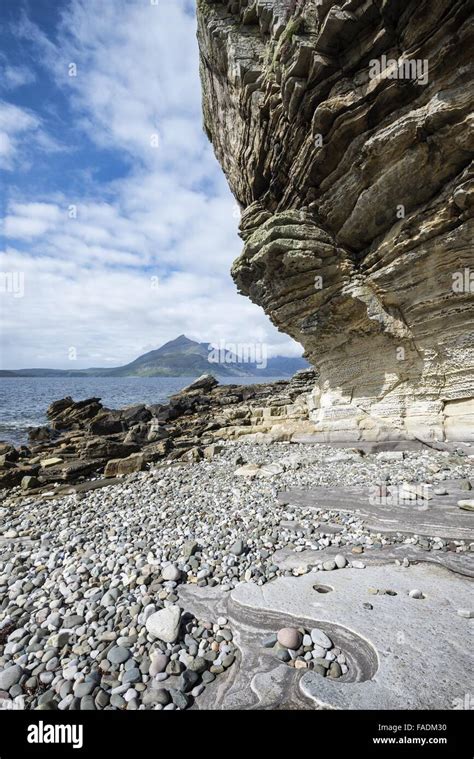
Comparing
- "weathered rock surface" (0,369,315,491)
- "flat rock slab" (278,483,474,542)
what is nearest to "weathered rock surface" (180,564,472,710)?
"flat rock slab" (278,483,474,542)

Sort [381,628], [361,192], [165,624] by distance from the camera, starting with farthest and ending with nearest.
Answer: [361,192]
[165,624]
[381,628]

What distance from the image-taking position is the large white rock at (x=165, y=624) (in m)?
4.72

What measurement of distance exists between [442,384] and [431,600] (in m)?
12.0

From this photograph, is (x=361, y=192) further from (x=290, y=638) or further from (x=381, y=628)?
(x=290, y=638)

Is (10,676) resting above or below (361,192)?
below

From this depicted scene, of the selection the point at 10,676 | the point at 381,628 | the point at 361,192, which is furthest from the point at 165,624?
the point at 361,192

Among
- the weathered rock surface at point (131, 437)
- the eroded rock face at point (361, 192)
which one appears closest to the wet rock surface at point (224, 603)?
the weathered rock surface at point (131, 437)

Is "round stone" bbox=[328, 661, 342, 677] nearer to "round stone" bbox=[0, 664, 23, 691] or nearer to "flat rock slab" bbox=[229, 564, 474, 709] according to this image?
"flat rock slab" bbox=[229, 564, 474, 709]

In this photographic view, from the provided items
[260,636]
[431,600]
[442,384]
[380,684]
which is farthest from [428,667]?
→ [442,384]

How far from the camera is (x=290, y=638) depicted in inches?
179

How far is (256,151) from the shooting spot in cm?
1808

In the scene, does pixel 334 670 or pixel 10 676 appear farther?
pixel 10 676

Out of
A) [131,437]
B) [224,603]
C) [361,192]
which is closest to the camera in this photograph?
[224,603]

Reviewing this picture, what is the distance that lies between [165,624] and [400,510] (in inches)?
264
